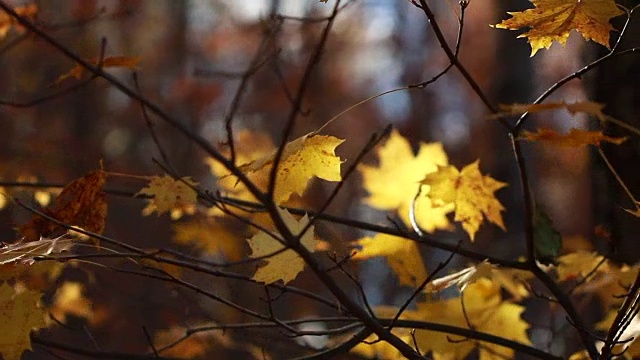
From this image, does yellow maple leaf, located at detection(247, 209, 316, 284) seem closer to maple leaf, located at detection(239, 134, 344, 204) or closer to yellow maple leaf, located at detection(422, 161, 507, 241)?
maple leaf, located at detection(239, 134, 344, 204)

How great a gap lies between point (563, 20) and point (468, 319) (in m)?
0.64

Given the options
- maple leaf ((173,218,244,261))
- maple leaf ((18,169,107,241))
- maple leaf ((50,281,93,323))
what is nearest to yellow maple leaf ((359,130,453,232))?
maple leaf ((18,169,107,241))

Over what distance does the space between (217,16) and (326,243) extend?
31.0 ft

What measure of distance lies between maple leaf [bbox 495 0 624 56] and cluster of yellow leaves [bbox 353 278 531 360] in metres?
0.55

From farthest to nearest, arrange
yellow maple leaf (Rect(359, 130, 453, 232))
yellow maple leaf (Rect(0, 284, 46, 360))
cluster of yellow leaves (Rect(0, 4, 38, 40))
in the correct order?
1. cluster of yellow leaves (Rect(0, 4, 38, 40))
2. yellow maple leaf (Rect(359, 130, 453, 232))
3. yellow maple leaf (Rect(0, 284, 46, 360))

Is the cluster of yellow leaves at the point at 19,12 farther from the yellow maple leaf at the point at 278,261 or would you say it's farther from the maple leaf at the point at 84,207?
the yellow maple leaf at the point at 278,261

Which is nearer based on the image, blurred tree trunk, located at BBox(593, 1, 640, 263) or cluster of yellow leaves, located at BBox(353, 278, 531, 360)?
cluster of yellow leaves, located at BBox(353, 278, 531, 360)

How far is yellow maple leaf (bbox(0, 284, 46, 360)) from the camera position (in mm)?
1126

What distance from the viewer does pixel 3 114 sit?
5840 millimetres

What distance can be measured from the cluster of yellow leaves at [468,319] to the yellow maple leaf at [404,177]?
16 centimetres

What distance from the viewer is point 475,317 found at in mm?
1573

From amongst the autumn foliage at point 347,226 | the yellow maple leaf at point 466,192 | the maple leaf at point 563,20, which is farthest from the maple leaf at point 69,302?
the maple leaf at point 563,20

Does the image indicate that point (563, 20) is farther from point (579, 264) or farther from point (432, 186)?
point (579, 264)

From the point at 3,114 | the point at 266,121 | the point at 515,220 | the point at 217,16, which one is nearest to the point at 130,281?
the point at 3,114
